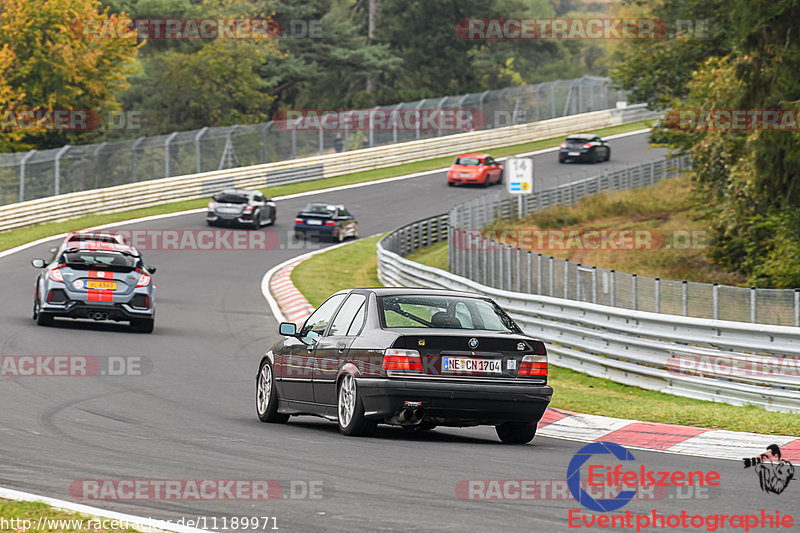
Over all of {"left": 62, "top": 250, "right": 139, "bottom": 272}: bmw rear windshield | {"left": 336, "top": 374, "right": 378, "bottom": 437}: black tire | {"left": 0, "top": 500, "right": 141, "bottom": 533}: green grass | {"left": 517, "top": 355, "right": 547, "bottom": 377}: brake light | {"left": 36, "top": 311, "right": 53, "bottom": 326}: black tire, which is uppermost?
{"left": 0, "top": 500, "right": 141, "bottom": 533}: green grass

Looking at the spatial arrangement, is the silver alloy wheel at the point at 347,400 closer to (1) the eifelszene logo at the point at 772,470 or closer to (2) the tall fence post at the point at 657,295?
(1) the eifelszene logo at the point at 772,470

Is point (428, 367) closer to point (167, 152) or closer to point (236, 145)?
point (167, 152)

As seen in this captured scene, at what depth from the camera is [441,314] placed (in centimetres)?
1052

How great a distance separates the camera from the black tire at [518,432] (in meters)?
10.5

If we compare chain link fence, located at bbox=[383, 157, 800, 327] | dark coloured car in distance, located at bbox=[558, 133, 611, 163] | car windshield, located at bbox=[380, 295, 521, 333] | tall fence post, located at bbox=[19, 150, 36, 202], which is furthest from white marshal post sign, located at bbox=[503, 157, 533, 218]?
car windshield, located at bbox=[380, 295, 521, 333]

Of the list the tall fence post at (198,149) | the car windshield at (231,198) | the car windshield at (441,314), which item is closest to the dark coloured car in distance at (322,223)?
the car windshield at (231,198)

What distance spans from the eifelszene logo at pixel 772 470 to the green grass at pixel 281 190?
30747 mm

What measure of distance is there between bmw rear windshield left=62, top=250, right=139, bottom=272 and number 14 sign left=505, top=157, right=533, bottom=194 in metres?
20.2

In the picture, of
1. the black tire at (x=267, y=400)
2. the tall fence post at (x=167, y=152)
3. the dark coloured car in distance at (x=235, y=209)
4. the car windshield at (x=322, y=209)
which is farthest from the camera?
the tall fence post at (x=167, y=152)

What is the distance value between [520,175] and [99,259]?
2079 cm

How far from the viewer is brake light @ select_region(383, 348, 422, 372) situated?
32.5 feet

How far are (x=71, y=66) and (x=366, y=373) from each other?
165 ft

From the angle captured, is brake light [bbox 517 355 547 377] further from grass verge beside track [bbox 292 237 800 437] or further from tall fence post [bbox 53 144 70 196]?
tall fence post [bbox 53 144 70 196]

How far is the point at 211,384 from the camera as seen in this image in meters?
15.0
